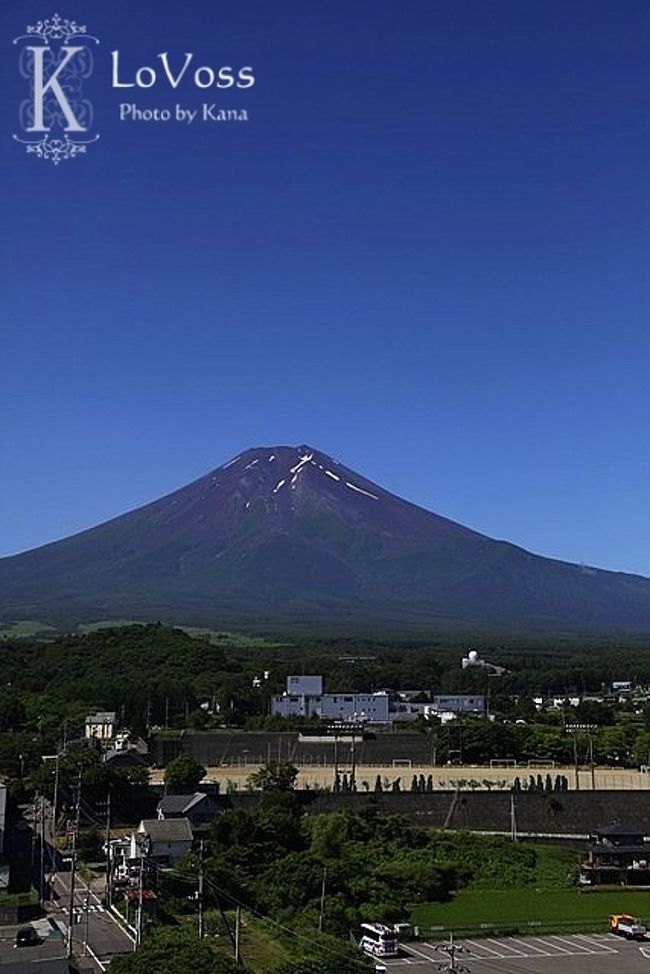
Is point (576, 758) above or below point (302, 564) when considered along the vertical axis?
below

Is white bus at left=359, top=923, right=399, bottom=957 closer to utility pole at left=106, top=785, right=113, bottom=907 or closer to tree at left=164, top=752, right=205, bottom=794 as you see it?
utility pole at left=106, top=785, right=113, bottom=907

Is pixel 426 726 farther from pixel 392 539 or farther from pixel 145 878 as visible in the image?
pixel 392 539

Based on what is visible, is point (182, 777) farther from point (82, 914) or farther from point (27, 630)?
point (27, 630)

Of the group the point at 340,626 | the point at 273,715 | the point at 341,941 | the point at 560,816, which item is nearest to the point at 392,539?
the point at 340,626

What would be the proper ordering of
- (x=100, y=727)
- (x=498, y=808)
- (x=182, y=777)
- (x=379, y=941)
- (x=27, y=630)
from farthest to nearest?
(x=27, y=630) < (x=100, y=727) < (x=182, y=777) < (x=498, y=808) < (x=379, y=941)

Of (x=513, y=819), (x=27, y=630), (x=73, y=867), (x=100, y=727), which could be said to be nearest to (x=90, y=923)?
(x=73, y=867)
